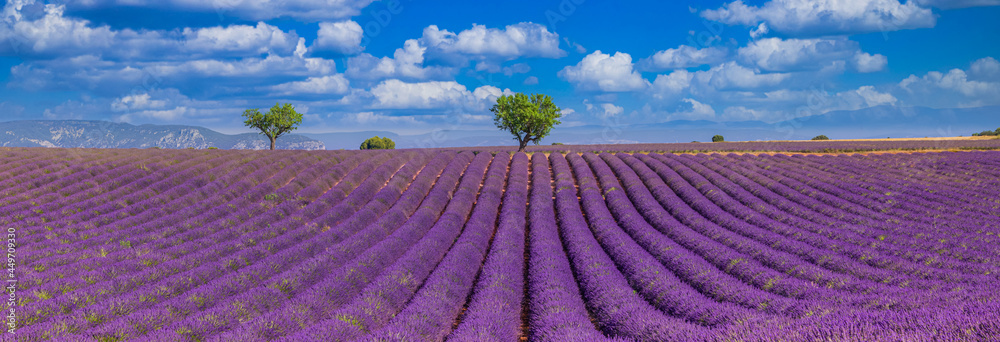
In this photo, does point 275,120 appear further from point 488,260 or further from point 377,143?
point 488,260

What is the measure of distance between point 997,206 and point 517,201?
14557 mm

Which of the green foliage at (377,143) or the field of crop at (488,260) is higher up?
the green foliage at (377,143)

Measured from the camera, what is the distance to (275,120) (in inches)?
1683

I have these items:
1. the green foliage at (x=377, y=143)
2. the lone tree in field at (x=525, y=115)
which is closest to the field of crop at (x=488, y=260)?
→ the lone tree in field at (x=525, y=115)

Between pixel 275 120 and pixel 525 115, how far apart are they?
2152cm

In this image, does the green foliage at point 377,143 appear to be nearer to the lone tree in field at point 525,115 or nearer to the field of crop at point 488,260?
the lone tree in field at point 525,115

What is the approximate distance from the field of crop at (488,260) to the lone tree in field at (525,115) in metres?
20.3

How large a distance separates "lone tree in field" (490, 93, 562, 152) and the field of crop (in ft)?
66.6

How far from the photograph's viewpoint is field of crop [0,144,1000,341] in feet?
18.3

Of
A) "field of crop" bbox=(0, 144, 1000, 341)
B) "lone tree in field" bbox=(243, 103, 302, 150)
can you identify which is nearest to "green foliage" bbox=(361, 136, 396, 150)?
"lone tree in field" bbox=(243, 103, 302, 150)

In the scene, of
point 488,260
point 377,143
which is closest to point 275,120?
point 377,143

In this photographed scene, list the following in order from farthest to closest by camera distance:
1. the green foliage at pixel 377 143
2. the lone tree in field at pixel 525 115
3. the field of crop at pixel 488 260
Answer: the green foliage at pixel 377 143 → the lone tree in field at pixel 525 115 → the field of crop at pixel 488 260

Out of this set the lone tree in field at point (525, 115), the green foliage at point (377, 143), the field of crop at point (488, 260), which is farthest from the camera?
the green foliage at point (377, 143)

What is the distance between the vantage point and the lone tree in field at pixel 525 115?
40344 mm
